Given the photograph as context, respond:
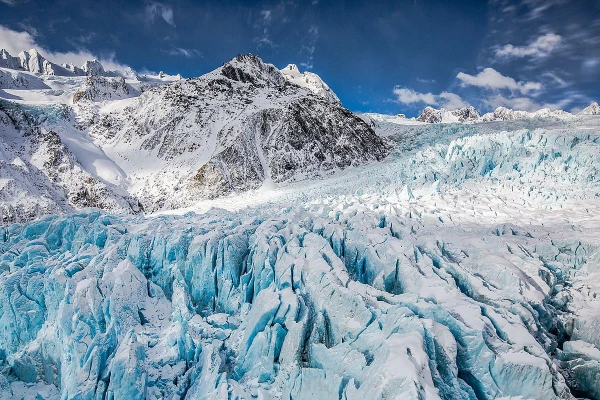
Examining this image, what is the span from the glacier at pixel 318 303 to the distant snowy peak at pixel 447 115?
9354 centimetres

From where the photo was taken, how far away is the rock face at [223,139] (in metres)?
44.9

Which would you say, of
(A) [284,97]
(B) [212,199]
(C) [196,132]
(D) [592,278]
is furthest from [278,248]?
(A) [284,97]

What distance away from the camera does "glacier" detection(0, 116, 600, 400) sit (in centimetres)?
827

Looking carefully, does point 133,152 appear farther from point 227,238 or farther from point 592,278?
point 592,278

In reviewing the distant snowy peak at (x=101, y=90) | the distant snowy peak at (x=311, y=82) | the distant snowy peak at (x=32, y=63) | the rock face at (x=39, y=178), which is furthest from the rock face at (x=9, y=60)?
the distant snowy peak at (x=311, y=82)

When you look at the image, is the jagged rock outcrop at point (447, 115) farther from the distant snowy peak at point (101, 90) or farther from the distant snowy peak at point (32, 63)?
the distant snowy peak at point (32, 63)

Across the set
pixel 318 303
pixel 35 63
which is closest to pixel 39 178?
pixel 318 303

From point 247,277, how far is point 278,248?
5.42ft

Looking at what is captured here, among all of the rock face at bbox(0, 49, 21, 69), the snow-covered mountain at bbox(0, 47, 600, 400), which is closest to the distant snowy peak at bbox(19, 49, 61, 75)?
the rock face at bbox(0, 49, 21, 69)

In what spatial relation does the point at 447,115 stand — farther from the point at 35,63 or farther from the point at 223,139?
the point at 35,63

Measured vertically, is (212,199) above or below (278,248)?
above

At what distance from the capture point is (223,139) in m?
50.1

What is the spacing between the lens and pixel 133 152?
51406 millimetres

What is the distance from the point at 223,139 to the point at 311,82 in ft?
221
